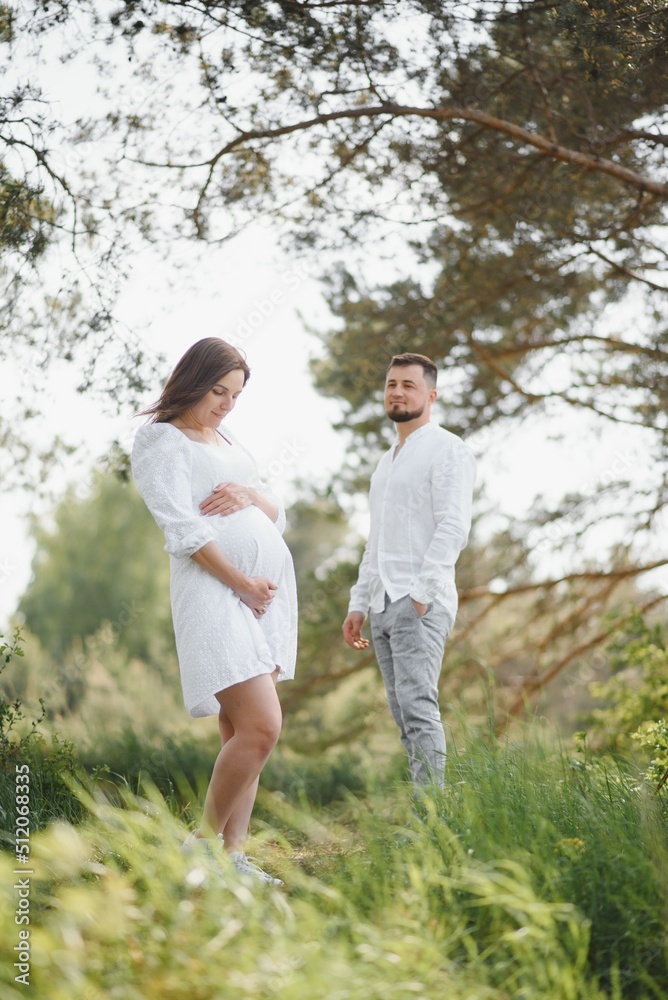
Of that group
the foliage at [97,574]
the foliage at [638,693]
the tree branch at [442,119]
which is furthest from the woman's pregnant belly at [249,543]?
the foliage at [97,574]

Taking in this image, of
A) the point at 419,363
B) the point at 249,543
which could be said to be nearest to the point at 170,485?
the point at 249,543

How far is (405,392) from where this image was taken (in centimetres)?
414

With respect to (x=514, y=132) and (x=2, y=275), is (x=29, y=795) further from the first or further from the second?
(x=514, y=132)

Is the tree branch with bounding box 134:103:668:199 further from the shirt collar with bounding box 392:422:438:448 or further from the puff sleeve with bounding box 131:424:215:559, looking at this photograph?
the puff sleeve with bounding box 131:424:215:559

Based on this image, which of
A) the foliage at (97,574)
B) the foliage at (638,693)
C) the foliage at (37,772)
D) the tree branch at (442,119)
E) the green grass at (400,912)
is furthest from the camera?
the foliage at (97,574)

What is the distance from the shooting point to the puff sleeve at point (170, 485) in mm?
3230

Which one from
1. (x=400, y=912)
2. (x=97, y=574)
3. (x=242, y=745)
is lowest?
(x=400, y=912)

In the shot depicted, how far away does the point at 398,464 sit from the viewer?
413 cm

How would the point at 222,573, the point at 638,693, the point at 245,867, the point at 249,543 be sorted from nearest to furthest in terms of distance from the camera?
the point at 245,867
the point at 222,573
the point at 249,543
the point at 638,693

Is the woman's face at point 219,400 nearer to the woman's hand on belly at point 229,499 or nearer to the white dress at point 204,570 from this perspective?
the white dress at point 204,570

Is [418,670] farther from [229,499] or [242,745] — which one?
[229,499]

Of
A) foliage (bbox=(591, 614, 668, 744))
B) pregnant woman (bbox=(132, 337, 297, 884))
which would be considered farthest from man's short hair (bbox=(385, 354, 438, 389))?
foliage (bbox=(591, 614, 668, 744))

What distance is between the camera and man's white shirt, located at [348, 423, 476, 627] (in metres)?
3.81

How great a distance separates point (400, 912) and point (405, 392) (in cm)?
235
